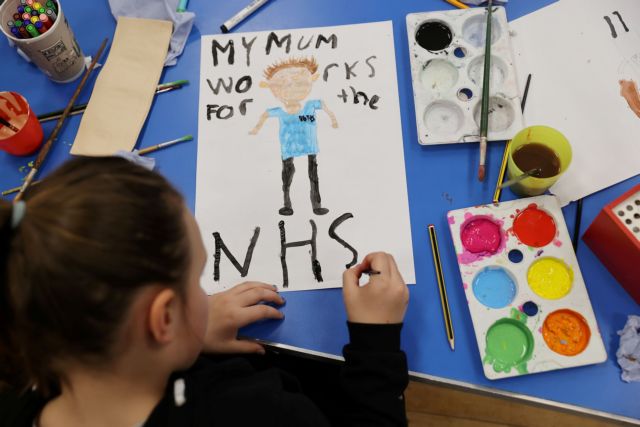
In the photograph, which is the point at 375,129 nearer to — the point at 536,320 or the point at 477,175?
the point at 477,175

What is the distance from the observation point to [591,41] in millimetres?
812

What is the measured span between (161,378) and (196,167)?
377 mm

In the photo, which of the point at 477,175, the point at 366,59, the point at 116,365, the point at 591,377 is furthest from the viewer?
the point at 366,59

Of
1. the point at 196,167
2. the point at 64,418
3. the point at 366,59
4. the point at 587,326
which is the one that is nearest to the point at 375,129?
the point at 366,59

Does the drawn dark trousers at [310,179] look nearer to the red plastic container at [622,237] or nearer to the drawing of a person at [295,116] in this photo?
the drawing of a person at [295,116]

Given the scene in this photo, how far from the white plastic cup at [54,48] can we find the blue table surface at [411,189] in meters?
0.03

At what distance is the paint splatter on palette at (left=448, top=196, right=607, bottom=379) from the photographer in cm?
64

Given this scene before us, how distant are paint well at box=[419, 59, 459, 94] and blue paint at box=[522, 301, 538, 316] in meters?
0.36

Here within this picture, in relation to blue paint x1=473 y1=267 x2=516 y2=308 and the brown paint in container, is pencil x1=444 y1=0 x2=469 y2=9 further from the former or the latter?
blue paint x1=473 y1=267 x2=516 y2=308

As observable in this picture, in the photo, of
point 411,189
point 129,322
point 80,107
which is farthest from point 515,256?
point 80,107

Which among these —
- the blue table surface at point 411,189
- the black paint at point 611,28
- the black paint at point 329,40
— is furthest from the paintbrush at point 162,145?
the black paint at point 611,28

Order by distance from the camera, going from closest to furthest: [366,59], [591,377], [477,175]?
1. [591,377]
2. [477,175]
3. [366,59]

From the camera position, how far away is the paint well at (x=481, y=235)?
0.70 meters

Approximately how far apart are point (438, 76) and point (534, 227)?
0.30 meters
